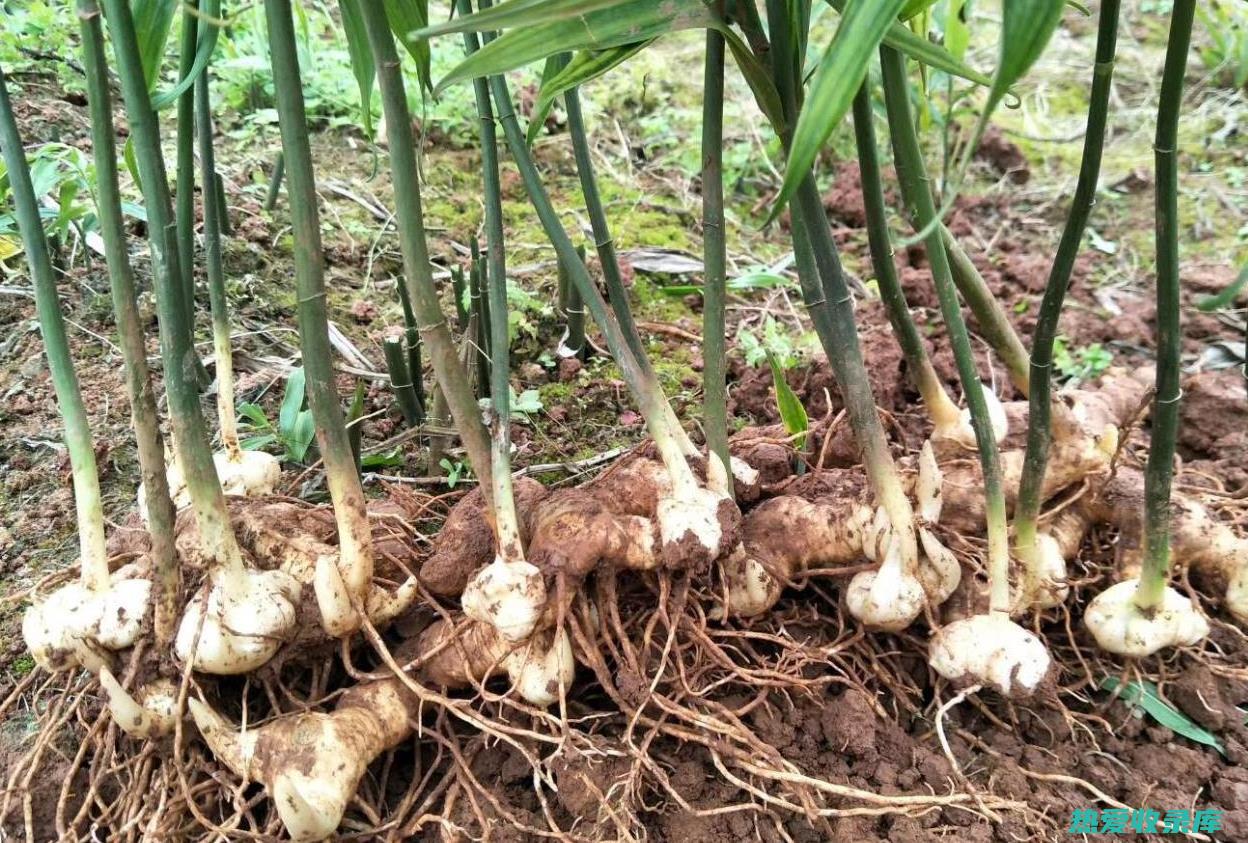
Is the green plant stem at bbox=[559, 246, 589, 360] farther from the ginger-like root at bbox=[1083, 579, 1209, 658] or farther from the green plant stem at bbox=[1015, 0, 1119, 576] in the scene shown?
the ginger-like root at bbox=[1083, 579, 1209, 658]

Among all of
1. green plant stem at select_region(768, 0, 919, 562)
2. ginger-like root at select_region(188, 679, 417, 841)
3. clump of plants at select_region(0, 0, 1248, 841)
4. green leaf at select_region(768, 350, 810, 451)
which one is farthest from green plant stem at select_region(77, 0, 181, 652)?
green leaf at select_region(768, 350, 810, 451)

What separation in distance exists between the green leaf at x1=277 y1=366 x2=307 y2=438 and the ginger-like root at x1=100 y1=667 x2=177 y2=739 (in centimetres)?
39

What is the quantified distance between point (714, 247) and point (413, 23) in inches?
14.6

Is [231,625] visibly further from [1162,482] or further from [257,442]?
[1162,482]

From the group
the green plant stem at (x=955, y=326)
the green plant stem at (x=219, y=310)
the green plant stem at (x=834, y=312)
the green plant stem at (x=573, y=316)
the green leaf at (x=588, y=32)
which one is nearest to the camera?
the green leaf at (x=588, y=32)

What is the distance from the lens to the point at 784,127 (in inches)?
32.2

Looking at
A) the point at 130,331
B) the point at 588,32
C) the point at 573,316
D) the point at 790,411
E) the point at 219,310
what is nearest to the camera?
the point at 588,32

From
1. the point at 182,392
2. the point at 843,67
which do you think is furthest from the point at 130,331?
the point at 843,67

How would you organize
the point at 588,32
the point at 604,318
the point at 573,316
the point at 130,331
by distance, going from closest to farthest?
1. the point at 588,32
2. the point at 130,331
3. the point at 604,318
4. the point at 573,316

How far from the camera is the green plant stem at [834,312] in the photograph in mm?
804

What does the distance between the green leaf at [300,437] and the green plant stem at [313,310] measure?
1.04ft

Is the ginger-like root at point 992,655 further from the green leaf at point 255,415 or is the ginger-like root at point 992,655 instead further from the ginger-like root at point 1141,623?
the green leaf at point 255,415

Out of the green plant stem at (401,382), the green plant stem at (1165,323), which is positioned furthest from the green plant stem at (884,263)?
the green plant stem at (401,382)

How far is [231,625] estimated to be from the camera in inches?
33.2
